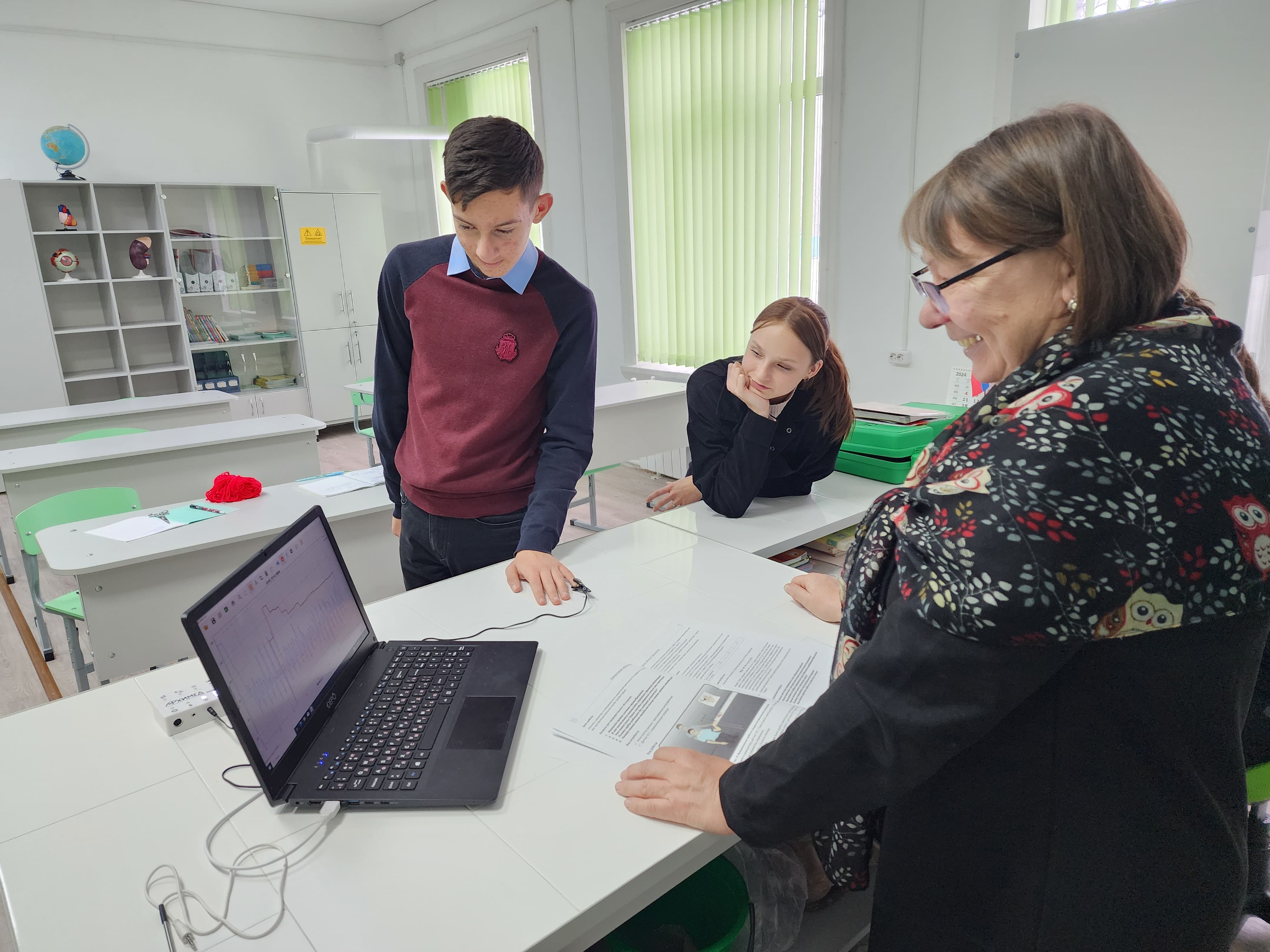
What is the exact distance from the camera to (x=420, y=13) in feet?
21.4

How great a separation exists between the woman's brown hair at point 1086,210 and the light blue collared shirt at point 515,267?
1.01 m

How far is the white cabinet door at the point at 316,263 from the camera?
249 inches

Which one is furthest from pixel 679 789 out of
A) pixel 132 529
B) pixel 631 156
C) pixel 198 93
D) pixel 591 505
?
pixel 198 93

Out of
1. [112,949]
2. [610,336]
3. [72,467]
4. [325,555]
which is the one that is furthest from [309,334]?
[112,949]

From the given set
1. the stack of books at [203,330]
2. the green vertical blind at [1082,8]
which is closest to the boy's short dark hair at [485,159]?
the green vertical blind at [1082,8]

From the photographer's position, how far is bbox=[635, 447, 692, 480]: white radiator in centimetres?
512

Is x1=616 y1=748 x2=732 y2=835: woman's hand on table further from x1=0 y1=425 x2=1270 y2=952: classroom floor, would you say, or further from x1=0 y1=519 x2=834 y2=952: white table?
x1=0 y1=425 x2=1270 y2=952: classroom floor

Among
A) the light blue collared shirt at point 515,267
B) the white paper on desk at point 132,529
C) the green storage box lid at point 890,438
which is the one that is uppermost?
the light blue collared shirt at point 515,267

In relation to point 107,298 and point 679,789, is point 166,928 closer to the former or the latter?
point 679,789

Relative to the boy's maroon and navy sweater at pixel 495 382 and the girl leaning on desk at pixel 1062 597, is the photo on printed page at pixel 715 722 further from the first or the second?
the boy's maroon and navy sweater at pixel 495 382

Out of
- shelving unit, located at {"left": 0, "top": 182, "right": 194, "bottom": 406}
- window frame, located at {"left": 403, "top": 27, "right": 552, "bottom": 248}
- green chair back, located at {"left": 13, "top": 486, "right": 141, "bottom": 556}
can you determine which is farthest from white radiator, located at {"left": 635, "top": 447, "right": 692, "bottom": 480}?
shelving unit, located at {"left": 0, "top": 182, "right": 194, "bottom": 406}

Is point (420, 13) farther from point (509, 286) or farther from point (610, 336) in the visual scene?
point (509, 286)

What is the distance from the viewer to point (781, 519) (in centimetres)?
198

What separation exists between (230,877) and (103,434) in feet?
11.0
